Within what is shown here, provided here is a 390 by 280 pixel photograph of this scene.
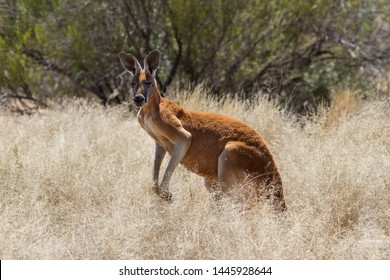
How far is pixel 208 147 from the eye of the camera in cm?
593

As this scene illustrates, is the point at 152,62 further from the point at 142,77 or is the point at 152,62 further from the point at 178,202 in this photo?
the point at 178,202

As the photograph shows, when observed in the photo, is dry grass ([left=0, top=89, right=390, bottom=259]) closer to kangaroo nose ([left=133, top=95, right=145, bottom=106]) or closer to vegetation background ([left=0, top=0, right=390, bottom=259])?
vegetation background ([left=0, top=0, right=390, bottom=259])

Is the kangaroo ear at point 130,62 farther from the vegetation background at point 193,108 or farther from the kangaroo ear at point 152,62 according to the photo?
the vegetation background at point 193,108

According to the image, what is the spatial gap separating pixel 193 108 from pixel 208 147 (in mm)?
3076

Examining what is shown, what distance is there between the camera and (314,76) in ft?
41.6

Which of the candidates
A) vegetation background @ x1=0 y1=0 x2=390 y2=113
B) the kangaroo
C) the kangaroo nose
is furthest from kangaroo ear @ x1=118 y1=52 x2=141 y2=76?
vegetation background @ x1=0 y1=0 x2=390 y2=113

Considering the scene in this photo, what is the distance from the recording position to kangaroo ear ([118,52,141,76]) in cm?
598

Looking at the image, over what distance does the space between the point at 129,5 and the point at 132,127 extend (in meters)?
3.88

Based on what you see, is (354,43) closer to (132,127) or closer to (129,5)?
(129,5)

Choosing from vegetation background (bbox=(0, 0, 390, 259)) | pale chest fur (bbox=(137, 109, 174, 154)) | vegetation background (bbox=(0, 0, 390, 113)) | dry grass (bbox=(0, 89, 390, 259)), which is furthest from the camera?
vegetation background (bbox=(0, 0, 390, 113))

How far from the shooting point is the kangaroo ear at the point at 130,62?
19.6 feet

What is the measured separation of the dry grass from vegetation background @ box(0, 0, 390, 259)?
2 centimetres

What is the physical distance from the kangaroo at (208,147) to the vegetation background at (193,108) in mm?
205

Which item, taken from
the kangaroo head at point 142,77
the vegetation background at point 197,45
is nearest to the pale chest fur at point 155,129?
the kangaroo head at point 142,77
